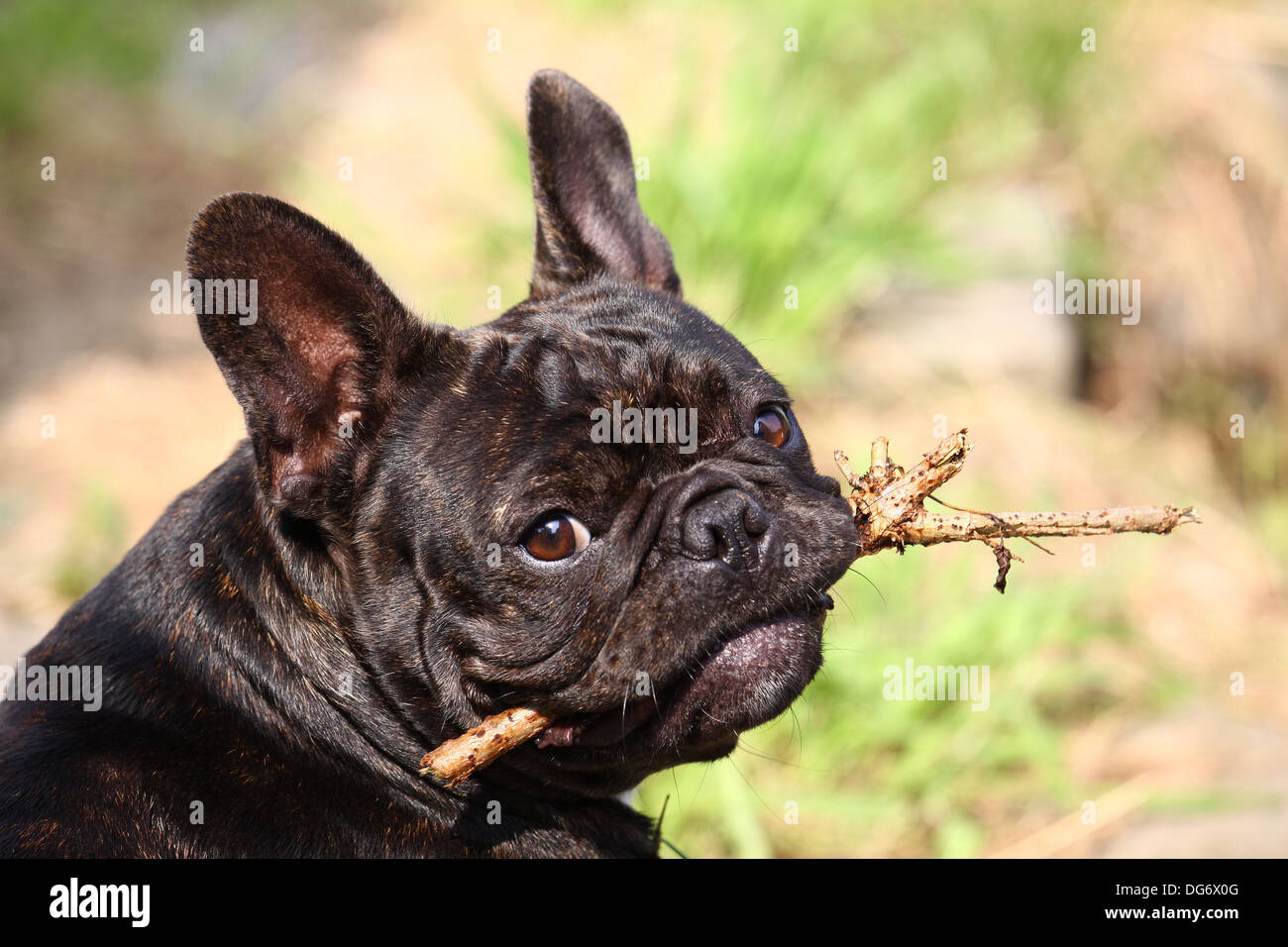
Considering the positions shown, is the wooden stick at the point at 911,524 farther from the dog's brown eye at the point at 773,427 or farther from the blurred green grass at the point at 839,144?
the blurred green grass at the point at 839,144

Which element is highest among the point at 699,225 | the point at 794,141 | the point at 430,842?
the point at 794,141

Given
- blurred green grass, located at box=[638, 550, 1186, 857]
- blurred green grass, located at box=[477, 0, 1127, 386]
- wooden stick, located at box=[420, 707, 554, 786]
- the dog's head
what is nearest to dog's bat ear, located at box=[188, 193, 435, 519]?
the dog's head

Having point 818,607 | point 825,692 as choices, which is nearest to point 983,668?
point 825,692

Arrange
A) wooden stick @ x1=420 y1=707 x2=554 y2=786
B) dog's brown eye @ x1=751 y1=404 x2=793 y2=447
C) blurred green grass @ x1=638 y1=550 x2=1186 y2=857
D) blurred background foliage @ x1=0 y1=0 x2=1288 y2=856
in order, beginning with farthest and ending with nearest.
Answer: blurred background foliage @ x1=0 y1=0 x2=1288 y2=856 → blurred green grass @ x1=638 y1=550 x2=1186 y2=857 → dog's brown eye @ x1=751 y1=404 x2=793 y2=447 → wooden stick @ x1=420 y1=707 x2=554 y2=786

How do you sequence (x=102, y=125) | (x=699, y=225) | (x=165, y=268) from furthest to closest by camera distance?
(x=102, y=125) < (x=165, y=268) < (x=699, y=225)

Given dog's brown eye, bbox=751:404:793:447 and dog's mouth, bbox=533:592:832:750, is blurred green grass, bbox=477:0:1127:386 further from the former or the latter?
dog's mouth, bbox=533:592:832:750

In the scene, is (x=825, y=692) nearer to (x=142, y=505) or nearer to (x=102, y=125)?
(x=142, y=505)

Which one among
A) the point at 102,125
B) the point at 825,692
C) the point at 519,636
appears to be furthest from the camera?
the point at 102,125
